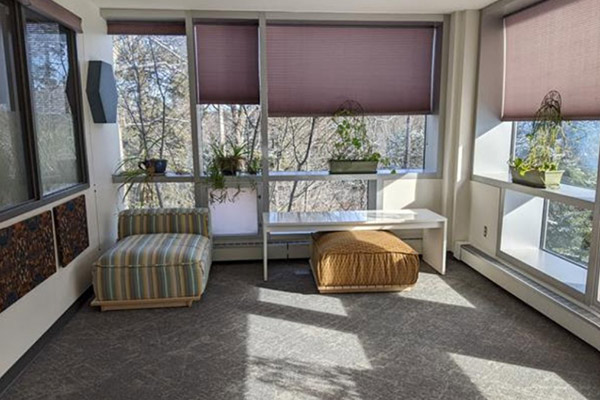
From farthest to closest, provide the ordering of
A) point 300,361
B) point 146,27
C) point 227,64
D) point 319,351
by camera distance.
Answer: point 227,64 → point 146,27 → point 319,351 → point 300,361

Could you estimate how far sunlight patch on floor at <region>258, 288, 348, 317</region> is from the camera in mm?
3348

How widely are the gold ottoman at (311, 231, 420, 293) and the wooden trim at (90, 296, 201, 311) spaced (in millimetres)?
1057

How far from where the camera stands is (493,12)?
3896 mm

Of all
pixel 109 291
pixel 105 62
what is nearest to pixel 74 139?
pixel 105 62

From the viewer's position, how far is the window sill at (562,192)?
9.58 ft

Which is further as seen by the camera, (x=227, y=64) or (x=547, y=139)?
(x=227, y=64)

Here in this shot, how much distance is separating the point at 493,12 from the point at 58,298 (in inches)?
164

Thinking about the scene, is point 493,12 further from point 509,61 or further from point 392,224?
A: point 392,224

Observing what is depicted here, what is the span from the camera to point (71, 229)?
3.20 meters

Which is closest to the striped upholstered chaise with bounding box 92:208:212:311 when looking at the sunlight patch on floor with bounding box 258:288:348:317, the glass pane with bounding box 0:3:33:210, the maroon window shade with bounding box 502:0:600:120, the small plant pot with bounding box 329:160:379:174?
the sunlight patch on floor with bounding box 258:288:348:317

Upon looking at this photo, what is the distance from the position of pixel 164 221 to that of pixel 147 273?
0.77m

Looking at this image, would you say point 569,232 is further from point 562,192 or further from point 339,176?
point 339,176

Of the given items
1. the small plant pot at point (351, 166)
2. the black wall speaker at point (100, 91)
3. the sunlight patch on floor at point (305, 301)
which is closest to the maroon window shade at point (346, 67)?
the small plant pot at point (351, 166)

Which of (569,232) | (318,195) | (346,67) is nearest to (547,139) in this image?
(569,232)
